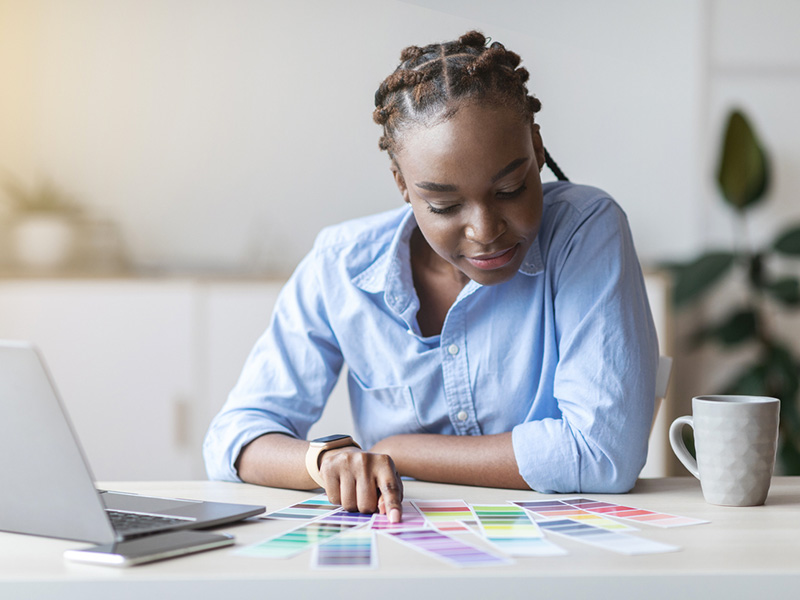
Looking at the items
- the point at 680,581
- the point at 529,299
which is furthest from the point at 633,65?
the point at 680,581

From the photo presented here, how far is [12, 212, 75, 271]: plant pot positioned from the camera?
9.43 feet

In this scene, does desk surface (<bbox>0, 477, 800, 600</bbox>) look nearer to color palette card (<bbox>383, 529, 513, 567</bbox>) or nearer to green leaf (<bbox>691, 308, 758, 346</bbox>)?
color palette card (<bbox>383, 529, 513, 567</bbox>)

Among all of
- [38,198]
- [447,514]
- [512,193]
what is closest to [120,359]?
[38,198]

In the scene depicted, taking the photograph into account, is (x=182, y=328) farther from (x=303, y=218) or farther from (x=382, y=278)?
(x=382, y=278)

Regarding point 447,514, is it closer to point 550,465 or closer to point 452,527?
point 452,527

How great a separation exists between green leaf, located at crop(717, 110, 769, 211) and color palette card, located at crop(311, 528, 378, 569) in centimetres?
246

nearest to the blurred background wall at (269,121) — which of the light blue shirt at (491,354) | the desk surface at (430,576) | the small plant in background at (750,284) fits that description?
the small plant in background at (750,284)

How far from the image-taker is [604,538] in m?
0.80

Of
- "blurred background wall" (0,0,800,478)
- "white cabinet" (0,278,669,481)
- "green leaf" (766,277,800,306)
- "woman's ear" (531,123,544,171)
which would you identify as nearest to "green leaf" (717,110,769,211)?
"blurred background wall" (0,0,800,478)

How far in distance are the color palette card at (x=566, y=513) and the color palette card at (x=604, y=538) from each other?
2 cm

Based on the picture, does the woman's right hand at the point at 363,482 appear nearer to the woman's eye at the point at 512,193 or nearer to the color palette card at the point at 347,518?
the color palette card at the point at 347,518

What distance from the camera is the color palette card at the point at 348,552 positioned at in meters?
0.71

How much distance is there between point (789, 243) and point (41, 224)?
8.27 ft

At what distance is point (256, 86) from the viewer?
3.05 meters
